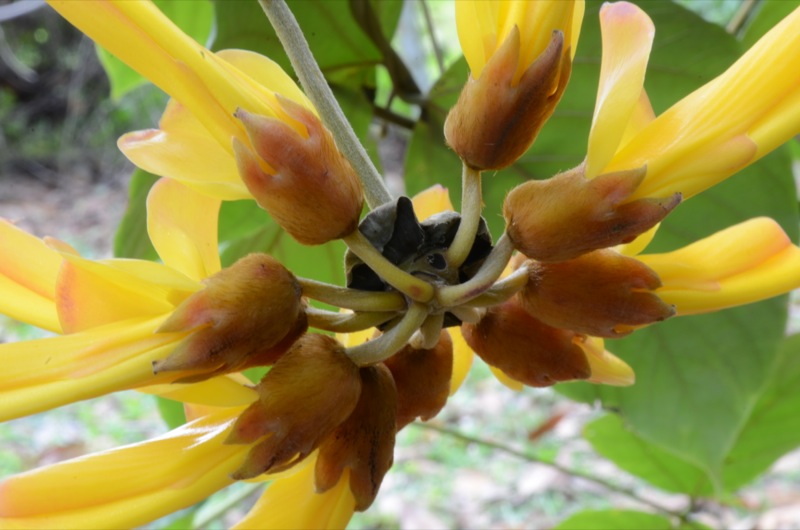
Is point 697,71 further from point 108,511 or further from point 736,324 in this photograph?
point 108,511

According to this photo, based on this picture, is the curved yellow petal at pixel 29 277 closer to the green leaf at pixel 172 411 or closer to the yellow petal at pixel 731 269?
the yellow petal at pixel 731 269

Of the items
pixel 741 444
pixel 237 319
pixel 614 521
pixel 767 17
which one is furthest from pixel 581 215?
pixel 741 444

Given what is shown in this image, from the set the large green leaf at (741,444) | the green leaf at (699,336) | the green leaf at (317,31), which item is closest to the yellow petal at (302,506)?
the green leaf at (317,31)

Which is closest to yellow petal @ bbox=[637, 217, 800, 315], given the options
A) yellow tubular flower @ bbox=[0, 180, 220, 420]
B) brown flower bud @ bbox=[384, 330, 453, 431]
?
brown flower bud @ bbox=[384, 330, 453, 431]

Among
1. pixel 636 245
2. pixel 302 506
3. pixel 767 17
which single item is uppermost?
pixel 767 17

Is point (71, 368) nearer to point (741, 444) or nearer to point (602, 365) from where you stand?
point (602, 365)

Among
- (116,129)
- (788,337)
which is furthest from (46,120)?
(788,337)
